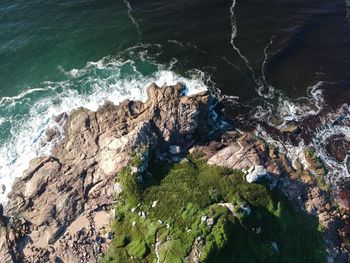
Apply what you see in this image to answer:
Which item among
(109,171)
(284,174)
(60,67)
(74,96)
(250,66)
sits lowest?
(284,174)

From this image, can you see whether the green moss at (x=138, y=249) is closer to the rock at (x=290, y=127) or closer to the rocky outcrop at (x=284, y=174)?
the rocky outcrop at (x=284, y=174)

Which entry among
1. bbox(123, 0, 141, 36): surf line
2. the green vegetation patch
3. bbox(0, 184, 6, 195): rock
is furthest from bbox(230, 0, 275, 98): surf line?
bbox(0, 184, 6, 195): rock

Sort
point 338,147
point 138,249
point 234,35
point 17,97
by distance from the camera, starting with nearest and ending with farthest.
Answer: point 138,249
point 338,147
point 17,97
point 234,35

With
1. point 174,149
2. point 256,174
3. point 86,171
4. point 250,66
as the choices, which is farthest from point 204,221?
point 250,66

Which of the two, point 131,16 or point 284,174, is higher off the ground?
point 131,16

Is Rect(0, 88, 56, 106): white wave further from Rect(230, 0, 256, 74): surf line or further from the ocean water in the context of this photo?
Rect(230, 0, 256, 74): surf line

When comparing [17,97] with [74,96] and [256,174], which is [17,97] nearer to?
[74,96]

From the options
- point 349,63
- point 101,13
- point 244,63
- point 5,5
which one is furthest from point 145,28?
point 349,63
